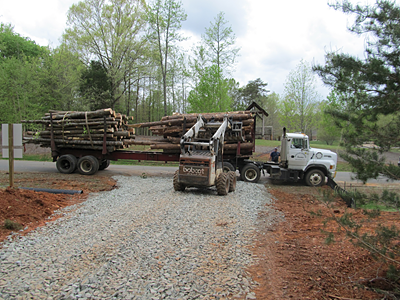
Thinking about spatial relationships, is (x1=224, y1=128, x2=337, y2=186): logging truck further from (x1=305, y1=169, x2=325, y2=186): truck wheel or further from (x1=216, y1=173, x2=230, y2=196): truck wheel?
(x1=216, y1=173, x2=230, y2=196): truck wheel

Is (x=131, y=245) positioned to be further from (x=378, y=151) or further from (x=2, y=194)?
(x=2, y=194)

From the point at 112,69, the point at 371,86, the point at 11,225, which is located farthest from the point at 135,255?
the point at 112,69

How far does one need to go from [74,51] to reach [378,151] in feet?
117

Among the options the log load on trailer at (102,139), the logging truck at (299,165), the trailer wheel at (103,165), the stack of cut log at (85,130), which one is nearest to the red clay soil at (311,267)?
the logging truck at (299,165)

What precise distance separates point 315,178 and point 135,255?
1151 cm

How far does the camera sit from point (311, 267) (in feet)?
15.7

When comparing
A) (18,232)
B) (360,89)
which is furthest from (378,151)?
(18,232)

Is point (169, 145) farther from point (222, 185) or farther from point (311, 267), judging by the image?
point (311, 267)

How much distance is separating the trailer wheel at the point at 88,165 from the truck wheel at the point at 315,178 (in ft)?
35.8

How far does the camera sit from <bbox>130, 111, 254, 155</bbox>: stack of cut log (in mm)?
14766

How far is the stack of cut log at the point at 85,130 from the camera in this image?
594 inches

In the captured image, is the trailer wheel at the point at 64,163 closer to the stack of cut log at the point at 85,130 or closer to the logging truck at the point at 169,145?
the logging truck at the point at 169,145

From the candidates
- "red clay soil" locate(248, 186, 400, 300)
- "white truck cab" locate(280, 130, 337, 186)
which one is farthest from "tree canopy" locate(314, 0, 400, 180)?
"white truck cab" locate(280, 130, 337, 186)

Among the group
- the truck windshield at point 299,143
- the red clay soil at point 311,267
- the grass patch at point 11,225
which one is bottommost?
the red clay soil at point 311,267
